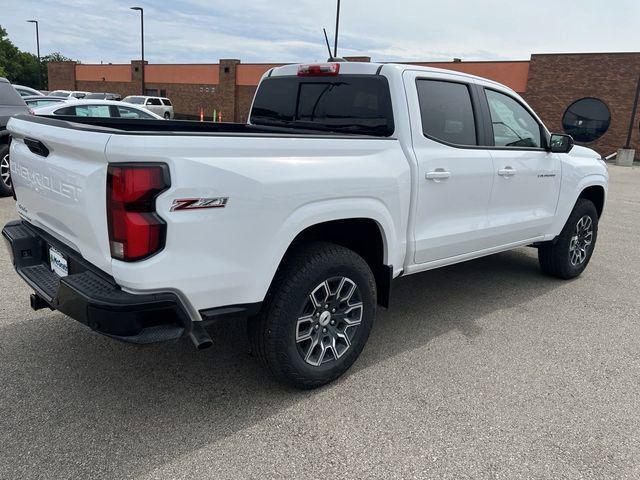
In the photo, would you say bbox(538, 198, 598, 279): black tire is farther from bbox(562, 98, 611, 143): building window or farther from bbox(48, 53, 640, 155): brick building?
bbox(562, 98, 611, 143): building window

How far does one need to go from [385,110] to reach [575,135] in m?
27.6

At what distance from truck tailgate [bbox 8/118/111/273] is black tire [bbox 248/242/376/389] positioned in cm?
89

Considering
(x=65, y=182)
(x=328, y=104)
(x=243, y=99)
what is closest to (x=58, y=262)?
(x=65, y=182)

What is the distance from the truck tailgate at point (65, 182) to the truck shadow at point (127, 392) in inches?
34.8

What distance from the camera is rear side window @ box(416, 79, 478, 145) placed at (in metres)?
3.67

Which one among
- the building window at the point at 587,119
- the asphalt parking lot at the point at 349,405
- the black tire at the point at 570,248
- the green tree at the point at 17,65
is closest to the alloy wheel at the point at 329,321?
the asphalt parking lot at the point at 349,405

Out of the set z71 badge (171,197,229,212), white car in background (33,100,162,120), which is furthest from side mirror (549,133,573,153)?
white car in background (33,100,162,120)

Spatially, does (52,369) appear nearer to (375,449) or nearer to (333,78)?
(375,449)

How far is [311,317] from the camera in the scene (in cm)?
303

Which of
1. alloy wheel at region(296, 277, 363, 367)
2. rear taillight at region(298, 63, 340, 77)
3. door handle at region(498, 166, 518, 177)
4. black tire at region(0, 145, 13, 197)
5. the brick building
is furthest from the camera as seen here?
the brick building

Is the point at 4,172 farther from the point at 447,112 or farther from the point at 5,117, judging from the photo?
the point at 447,112

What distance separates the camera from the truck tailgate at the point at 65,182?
2.36 meters

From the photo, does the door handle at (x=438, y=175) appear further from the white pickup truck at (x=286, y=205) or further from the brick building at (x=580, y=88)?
the brick building at (x=580, y=88)

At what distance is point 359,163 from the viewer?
3.09 meters
